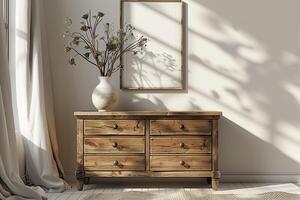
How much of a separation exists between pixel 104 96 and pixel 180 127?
0.71 m

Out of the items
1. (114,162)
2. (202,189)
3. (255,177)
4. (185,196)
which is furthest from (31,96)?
(255,177)

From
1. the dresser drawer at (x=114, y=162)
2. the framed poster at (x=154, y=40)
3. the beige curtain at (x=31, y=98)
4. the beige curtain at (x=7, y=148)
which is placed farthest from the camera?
the framed poster at (x=154, y=40)

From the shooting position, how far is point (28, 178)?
11.9 feet

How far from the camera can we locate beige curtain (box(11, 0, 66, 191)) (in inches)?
140

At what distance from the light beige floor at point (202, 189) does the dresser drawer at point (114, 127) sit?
51 cm

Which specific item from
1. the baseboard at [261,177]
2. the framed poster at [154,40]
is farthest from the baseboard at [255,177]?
the framed poster at [154,40]

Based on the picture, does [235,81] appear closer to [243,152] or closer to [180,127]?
[243,152]

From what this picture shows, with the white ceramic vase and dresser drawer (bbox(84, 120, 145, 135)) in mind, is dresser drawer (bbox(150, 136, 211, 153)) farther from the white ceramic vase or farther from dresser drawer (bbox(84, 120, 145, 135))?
the white ceramic vase

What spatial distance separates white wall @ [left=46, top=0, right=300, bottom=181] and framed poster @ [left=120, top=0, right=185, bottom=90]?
0.09m

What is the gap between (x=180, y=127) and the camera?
369 cm

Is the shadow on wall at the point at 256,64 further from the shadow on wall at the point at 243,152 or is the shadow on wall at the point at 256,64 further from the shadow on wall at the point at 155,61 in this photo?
the shadow on wall at the point at 155,61

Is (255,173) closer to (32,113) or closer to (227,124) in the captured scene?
(227,124)

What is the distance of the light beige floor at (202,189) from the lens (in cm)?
359

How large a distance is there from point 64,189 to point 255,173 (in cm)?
180
